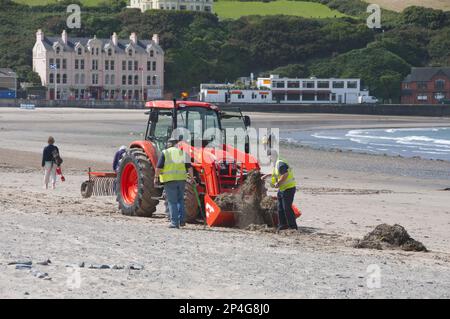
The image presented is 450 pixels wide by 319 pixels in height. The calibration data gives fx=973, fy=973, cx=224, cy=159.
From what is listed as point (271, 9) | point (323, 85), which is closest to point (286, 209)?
point (323, 85)

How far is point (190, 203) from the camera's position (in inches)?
647

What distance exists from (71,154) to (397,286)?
25667 mm

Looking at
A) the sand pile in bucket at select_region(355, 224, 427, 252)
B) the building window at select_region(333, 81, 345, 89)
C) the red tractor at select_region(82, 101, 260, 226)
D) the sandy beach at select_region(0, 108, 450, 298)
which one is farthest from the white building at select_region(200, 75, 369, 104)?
the sand pile in bucket at select_region(355, 224, 427, 252)

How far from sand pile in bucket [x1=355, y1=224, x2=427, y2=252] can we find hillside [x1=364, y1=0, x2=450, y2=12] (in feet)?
555

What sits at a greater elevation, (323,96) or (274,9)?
(274,9)

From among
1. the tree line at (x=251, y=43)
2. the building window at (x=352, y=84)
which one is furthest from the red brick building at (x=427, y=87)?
the building window at (x=352, y=84)

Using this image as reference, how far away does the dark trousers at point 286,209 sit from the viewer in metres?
15.9

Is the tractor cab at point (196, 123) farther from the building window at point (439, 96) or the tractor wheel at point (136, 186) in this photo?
the building window at point (439, 96)

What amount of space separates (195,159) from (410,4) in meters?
174

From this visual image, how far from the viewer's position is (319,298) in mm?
10047

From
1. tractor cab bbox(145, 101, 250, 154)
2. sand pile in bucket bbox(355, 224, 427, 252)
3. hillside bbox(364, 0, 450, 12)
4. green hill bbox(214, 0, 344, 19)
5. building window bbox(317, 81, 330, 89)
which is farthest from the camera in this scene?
hillside bbox(364, 0, 450, 12)

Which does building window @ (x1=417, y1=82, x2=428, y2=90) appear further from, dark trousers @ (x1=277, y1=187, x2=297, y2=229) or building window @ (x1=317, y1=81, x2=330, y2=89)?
dark trousers @ (x1=277, y1=187, x2=297, y2=229)

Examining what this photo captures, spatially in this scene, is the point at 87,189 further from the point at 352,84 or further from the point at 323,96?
the point at 352,84

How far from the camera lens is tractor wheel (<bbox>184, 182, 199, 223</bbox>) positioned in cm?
1630
